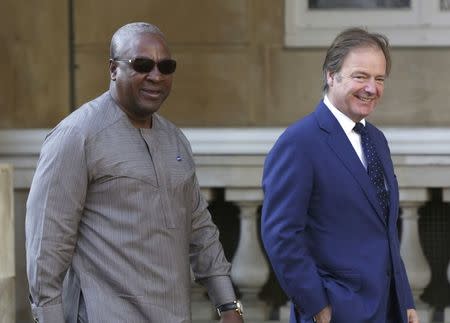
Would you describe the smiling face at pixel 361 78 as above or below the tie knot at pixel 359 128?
above

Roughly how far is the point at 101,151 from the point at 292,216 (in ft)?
2.60

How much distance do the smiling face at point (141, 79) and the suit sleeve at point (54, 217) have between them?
0.23 metres

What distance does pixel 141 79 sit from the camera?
174 inches

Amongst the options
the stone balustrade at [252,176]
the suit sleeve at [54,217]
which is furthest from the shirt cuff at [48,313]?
the stone balustrade at [252,176]

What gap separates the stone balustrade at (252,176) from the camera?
7.73 m

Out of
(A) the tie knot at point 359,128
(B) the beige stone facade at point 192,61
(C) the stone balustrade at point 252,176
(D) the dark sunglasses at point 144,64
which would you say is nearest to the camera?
(D) the dark sunglasses at point 144,64

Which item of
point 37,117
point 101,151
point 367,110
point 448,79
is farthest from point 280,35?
point 101,151

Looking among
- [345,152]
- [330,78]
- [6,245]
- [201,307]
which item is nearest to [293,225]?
[345,152]

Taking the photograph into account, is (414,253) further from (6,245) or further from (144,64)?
(144,64)

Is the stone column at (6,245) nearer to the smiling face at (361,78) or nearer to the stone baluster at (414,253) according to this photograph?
the smiling face at (361,78)

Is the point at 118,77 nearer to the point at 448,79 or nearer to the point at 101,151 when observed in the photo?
the point at 101,151

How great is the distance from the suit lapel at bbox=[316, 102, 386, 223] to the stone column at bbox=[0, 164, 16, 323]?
1618mm

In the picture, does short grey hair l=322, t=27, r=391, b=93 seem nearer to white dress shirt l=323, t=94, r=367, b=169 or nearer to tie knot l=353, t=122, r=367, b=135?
white dress shirt l=323, t=94, r=367, b=169

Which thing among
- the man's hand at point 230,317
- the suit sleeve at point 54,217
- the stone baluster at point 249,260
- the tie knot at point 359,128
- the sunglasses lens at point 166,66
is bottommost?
the stone baluster at point 249,260
